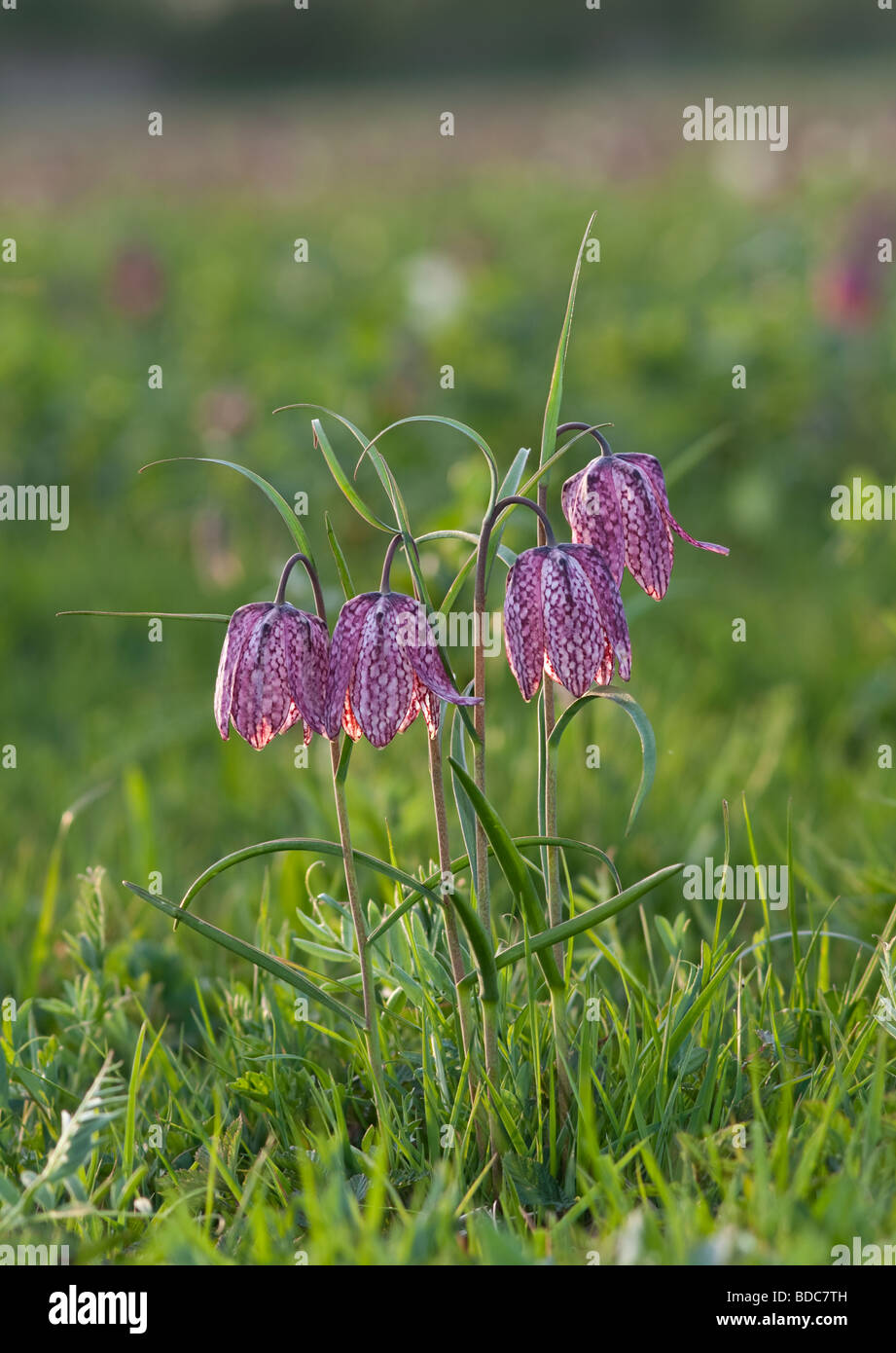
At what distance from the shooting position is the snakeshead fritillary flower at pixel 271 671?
126cm

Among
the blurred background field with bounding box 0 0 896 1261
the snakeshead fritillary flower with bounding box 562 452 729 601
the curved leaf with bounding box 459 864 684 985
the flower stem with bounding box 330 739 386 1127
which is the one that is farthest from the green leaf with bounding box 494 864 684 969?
the blurred background field with bounding box 0 0 896 1261

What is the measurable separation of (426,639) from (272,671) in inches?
5.7

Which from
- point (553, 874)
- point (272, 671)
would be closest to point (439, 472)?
point (553, 874)

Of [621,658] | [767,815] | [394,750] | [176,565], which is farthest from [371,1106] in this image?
[176,565]

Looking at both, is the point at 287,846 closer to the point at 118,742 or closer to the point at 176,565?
the point at 118,742

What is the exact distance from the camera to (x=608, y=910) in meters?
1.27

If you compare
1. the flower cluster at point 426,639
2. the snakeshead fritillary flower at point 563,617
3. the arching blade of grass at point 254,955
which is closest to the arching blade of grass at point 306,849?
the arching blade of grass at point 254,955

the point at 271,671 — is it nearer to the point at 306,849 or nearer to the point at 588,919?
the point at 306,849

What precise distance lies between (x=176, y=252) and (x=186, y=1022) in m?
6.01

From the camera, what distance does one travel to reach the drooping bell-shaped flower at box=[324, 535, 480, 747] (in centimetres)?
123

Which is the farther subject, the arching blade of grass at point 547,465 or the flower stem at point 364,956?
the flower stem at point 364,956

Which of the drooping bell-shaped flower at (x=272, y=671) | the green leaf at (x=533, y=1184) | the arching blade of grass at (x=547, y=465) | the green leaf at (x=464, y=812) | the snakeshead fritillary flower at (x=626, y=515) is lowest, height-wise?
the green leaf at (x=533, y=1184)

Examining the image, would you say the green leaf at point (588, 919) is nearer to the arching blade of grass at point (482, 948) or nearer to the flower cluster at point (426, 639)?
the arching blade of grass at point (482, 948)

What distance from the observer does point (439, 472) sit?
4266mm
